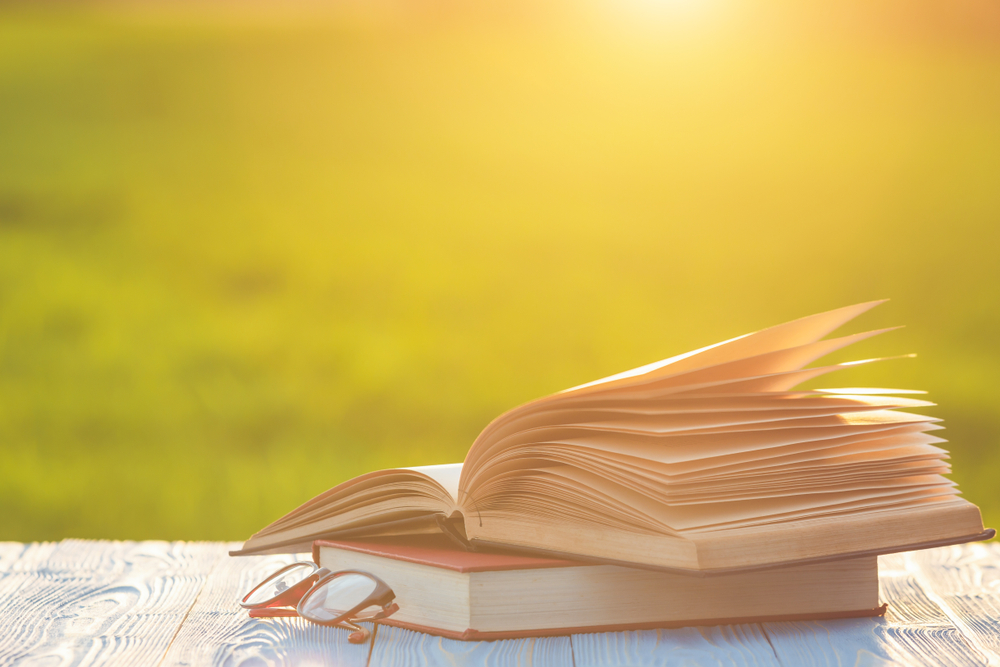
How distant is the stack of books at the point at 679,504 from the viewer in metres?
0.60

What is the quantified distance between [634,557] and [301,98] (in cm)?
Answer: 163

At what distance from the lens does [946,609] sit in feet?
2.42

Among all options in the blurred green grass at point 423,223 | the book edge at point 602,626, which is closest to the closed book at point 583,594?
the book edge at point 602,626

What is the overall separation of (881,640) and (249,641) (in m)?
0.49

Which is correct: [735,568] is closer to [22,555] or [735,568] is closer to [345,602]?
[345,602]

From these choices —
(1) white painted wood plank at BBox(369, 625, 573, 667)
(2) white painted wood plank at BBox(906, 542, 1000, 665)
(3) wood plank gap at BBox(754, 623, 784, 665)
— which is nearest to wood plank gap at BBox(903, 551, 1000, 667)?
(2) white painted wood plank at BBox(906, 542, 1000, 665)

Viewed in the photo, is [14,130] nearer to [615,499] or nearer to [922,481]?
[615,499]

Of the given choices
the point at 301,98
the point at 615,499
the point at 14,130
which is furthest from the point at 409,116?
the point at 615,499

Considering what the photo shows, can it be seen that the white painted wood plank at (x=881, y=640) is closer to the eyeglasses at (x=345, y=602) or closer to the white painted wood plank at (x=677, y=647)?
the white painted wood plank at (x=677, y=647)

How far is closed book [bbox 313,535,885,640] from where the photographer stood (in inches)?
24.9

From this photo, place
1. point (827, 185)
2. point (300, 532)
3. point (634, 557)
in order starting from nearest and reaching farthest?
point (634, 557) < point (300, 532) < point (827, 185)

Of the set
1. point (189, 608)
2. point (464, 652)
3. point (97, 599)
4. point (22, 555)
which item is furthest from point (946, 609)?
point (22, 555)

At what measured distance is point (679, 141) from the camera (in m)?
1.90

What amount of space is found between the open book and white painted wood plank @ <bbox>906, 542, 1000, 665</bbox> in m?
0.09
